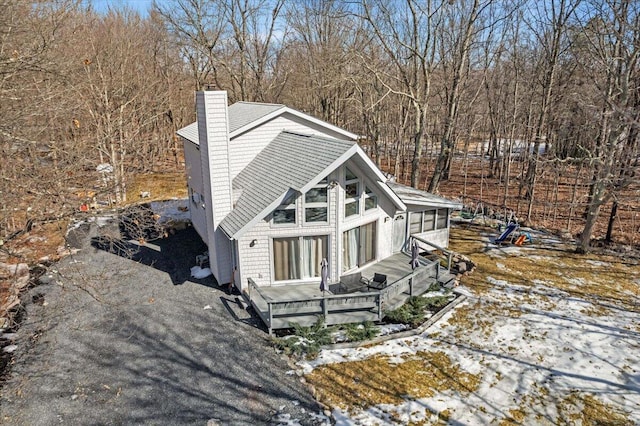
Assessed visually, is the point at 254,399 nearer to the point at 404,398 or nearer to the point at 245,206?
the point at 404,398

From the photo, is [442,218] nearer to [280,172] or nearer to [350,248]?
[350,248]

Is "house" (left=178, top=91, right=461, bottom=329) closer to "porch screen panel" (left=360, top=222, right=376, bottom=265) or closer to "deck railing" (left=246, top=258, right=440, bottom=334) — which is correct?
"porch screen panel" (left=360, top=222, right=376, bottom=265)

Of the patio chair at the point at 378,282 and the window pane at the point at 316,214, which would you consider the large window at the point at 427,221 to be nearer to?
the patio chair at the point at 378,282

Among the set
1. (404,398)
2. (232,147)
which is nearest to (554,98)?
(232,147)

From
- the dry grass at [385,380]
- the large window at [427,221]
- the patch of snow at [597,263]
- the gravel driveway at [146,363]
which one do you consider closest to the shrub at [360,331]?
the dry grass at [385,380]

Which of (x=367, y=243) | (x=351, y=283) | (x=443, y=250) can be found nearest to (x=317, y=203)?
(x=351, y=283)
